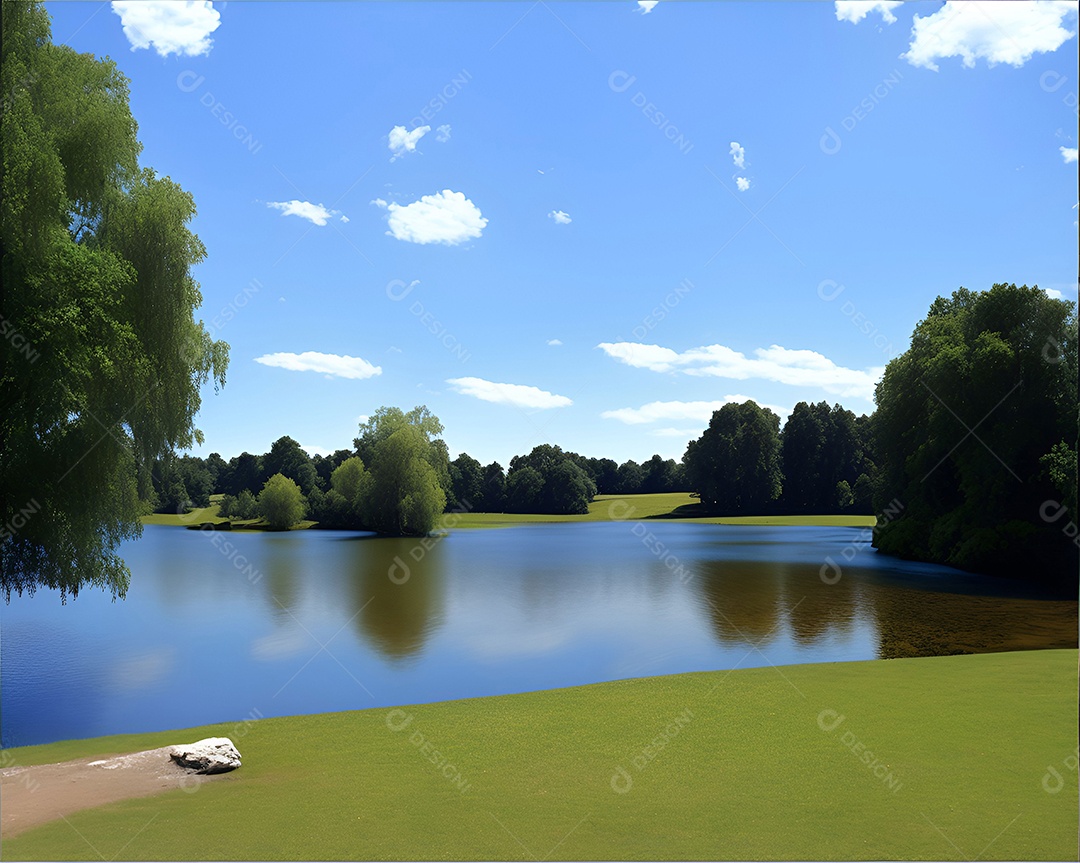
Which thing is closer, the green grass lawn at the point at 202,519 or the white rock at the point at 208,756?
→ the white rock at the point at 208,756

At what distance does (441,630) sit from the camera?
22.8 meters

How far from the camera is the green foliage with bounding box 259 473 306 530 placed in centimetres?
8625

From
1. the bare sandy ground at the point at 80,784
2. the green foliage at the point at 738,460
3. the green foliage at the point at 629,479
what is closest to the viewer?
the bare sandy ground at the point at 80,784

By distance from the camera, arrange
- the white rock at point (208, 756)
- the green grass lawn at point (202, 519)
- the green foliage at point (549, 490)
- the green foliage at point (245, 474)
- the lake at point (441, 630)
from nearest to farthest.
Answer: the white rock at point (208, 756), the lake at point (441, 630), the green grass lawn at point (202, 519), the green foliage at point (245, 474), the green foliage at point (549, 490)

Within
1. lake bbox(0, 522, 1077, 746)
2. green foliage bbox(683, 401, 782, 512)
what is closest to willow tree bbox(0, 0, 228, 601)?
lake bbox(0, 522, 1077, 746)

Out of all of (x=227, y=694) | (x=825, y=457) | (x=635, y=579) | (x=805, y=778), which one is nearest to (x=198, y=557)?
(x=635, y=579)

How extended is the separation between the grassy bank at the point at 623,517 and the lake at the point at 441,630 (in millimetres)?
53047

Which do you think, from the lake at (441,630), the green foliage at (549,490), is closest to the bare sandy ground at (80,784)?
the lake at (441,630)

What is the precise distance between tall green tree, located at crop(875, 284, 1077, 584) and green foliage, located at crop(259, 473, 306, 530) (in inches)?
2682

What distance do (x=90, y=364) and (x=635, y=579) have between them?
27.2 m

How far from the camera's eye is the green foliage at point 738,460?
112 meters

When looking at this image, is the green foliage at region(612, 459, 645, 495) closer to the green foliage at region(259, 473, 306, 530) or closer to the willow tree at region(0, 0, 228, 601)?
the green foliage at region(259, 473, 306, 530)

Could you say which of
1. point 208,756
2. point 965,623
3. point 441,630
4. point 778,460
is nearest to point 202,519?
point 778,460

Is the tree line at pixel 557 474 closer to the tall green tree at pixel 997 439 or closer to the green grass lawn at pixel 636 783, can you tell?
the tall green tree at pixel 997 439
